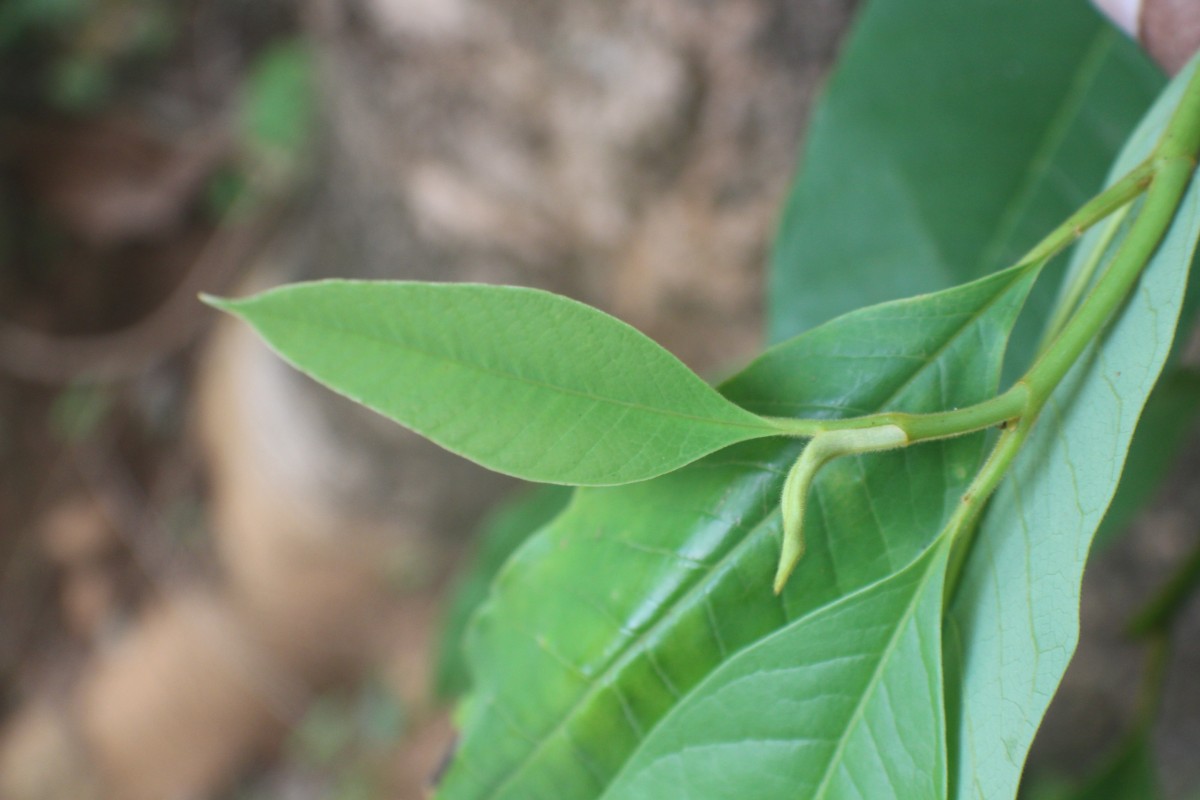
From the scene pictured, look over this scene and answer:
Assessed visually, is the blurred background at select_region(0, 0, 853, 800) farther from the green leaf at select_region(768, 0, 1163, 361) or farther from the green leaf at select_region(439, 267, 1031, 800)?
the green leaf at select_region(439, 267, 1031, 800)

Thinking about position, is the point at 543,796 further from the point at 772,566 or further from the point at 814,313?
the point at 814,313

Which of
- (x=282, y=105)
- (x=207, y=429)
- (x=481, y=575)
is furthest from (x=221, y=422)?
(x=481, y=575)

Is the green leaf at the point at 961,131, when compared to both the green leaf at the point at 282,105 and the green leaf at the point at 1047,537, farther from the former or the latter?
the green leaf at the point at 282,105

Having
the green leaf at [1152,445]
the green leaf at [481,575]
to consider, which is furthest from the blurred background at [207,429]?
the green leaf at [1152,445]

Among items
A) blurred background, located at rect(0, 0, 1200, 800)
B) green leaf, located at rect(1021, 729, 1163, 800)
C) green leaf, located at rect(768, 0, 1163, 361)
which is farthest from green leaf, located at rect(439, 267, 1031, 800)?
blurred background, located at rect(0, 0, 1200, 800)

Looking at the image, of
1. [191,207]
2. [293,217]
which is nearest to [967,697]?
[293,217]
